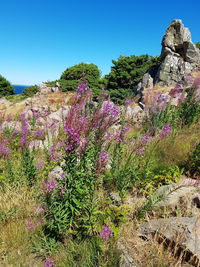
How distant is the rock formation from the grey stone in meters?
17.5

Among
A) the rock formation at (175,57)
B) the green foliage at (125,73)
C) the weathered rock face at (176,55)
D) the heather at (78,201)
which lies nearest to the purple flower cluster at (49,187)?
the heather at (78,201)

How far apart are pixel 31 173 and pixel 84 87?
7.80 feet

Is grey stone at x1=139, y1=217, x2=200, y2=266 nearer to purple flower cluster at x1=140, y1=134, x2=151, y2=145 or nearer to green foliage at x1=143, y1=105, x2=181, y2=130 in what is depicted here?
purple flower cluster at x1=140, y1=134, x2=151, y2=145

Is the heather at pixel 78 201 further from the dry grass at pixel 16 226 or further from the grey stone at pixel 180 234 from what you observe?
the grey stone at pixel 180 234

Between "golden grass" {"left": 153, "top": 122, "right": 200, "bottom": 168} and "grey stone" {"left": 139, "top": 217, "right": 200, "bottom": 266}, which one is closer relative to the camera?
"grey stone" {"left": 139, "top": 217, "right": 200, "bottom": 266}

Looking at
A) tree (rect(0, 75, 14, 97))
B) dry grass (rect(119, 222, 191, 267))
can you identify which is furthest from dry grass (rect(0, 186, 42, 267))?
tree (rect(0, 75, 14, 97))

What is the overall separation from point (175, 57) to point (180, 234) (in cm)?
2026

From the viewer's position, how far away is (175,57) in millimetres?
18641

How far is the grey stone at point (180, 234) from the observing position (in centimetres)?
188

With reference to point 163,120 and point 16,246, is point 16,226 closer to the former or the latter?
point 16,246

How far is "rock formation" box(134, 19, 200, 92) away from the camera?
1802cm

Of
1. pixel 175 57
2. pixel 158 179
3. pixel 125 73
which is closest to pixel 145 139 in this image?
pixel 158 179

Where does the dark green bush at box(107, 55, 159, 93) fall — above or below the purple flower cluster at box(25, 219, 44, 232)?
above

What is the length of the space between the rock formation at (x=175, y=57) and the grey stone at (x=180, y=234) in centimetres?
1750
